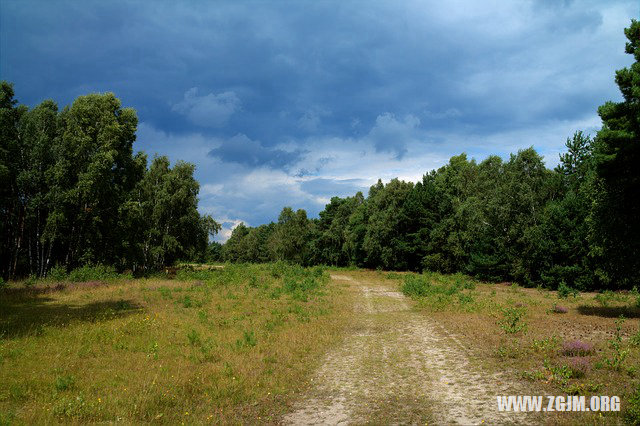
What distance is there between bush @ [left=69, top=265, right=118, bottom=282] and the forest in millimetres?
3043

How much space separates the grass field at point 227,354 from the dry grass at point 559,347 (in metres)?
0.05

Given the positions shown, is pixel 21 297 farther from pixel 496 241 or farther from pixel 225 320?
pixel 496 241

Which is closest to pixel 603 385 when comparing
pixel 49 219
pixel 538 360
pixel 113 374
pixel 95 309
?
pixel 538 360

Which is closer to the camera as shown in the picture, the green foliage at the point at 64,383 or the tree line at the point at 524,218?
the green foliage at the point at 64,383

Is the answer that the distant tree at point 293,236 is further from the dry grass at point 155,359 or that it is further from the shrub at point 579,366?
the shrub at point 579,366

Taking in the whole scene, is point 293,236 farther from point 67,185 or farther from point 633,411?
point 633,411

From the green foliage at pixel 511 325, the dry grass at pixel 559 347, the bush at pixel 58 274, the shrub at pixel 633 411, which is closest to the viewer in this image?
the shrub at pixel 633 411

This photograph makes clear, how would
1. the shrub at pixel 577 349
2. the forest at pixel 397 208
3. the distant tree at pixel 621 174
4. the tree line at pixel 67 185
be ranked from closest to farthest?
1. the shrub at pixel 577 349
2. the distant tree at pixel 621 174
3. the forest at pixel 397 208
4. the tree line at pixel 67 185

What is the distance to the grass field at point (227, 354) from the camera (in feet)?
25.3

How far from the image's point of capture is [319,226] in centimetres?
10169

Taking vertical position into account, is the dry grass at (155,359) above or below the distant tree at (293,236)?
below

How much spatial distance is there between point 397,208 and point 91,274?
1983 inches

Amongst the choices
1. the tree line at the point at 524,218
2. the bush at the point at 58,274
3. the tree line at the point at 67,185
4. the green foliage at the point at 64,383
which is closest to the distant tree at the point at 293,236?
the tree line at the point at 524,218

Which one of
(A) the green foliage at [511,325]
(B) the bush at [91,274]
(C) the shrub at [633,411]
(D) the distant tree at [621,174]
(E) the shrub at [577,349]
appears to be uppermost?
(D) the distant tree at [621,174]
